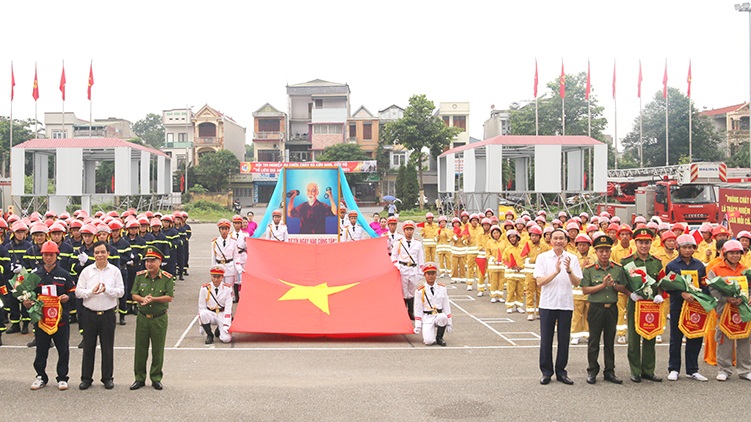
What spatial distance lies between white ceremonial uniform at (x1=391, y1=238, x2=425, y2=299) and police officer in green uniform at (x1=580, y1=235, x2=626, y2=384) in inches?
189

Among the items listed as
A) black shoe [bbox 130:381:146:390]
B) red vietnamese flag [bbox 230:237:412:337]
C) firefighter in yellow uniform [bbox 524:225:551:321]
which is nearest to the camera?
black shoe [bbox 130:381:146:390]

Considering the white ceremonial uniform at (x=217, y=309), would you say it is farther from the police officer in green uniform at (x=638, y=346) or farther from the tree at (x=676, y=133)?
the tree at (x=676, y=133)

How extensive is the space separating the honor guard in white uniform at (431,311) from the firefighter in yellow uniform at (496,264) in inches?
187

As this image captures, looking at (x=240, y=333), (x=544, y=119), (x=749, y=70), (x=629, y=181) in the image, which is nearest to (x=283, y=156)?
(x=544, y=119)

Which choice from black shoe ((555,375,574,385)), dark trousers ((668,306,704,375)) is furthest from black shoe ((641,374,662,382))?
black shoe ((555,375,574,385))

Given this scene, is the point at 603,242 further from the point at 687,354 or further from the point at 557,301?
the point at 687,354

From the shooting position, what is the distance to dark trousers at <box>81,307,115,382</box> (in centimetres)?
795

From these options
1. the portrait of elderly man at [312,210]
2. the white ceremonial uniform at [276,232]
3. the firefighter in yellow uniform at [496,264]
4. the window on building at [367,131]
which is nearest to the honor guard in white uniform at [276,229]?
the white ceremonial uniform at [276,232]

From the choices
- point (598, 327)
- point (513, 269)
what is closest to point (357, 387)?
point (598, 327)

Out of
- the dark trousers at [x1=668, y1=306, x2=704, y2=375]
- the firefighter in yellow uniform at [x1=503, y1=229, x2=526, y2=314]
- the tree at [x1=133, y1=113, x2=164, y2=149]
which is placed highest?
the tree at [x1=133, y1=113, x2=164, y2=149]

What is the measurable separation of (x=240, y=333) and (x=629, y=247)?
21.9 ft

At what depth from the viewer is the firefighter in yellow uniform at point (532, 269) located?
43.0ft

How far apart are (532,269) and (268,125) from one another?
58.1m

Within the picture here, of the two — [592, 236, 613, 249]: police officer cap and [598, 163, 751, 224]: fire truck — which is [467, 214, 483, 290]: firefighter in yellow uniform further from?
[598, 163, 751, 224]: fire truck
